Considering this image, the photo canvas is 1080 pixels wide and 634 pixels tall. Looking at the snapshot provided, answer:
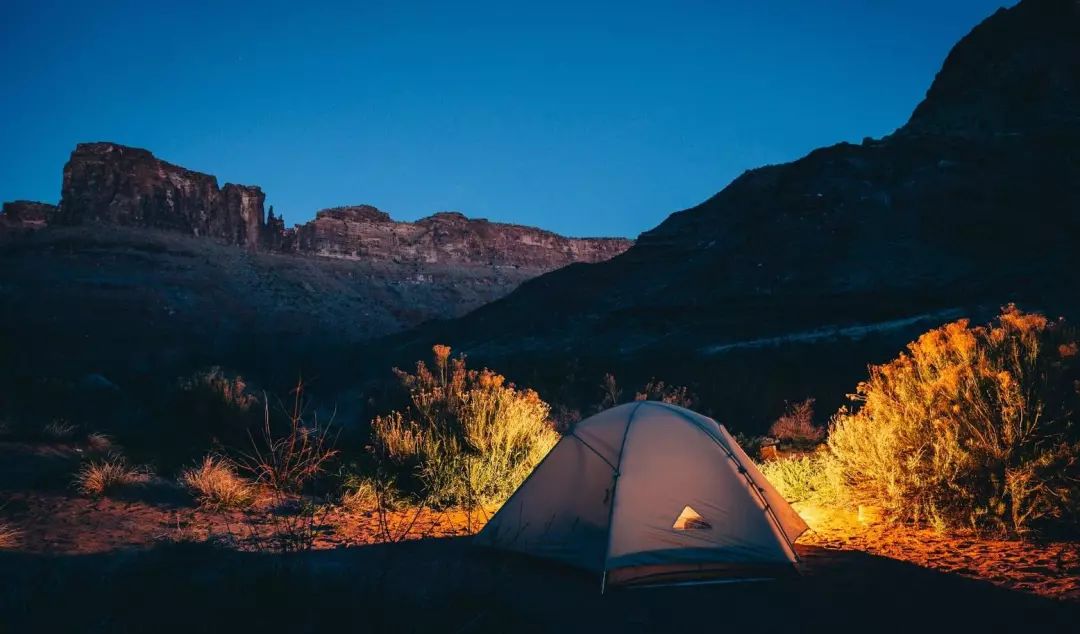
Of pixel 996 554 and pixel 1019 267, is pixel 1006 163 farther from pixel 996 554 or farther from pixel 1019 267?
pixel 996 554

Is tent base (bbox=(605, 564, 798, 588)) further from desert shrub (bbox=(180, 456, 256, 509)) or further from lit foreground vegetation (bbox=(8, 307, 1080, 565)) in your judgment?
desert shrub (bbox=(180, 456, 256, 509))

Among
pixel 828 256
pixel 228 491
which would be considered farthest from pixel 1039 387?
pixel 828 256

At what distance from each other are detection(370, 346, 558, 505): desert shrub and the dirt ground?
121 cm

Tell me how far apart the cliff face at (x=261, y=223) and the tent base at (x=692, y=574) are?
83889mm

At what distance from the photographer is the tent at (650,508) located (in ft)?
17.7

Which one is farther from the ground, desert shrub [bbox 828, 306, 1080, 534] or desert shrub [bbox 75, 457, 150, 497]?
desert shrub [bbox 828, 306, 1080, 534]

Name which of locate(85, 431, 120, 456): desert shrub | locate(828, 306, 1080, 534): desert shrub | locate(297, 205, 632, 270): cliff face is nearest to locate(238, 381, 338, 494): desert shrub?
locate(85, 431, 120, 456): desert shrub

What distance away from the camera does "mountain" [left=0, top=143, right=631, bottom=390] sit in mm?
41312

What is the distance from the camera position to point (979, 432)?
19.6ft

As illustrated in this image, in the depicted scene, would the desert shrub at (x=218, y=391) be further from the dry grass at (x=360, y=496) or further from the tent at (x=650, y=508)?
the tent at (x=650, y=508)

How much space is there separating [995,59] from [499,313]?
3589cm

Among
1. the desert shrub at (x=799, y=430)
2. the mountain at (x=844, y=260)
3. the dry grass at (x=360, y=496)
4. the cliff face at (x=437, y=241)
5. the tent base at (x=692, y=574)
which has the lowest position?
the tent base at (x=692, y=574)

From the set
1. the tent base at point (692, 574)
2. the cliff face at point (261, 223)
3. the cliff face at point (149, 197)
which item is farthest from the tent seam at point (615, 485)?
the cliff face at point (149, 197)

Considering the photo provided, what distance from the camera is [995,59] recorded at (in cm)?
4125
